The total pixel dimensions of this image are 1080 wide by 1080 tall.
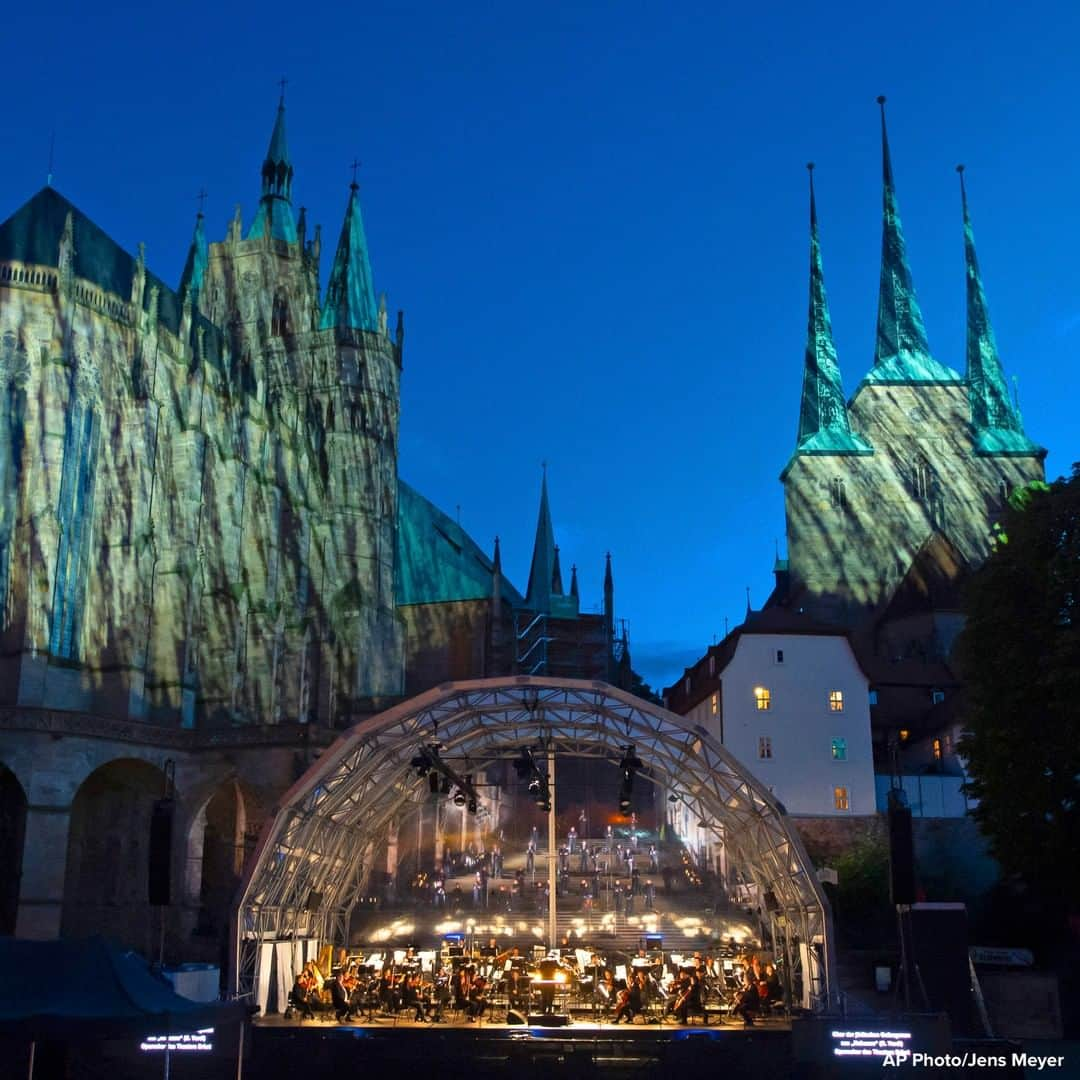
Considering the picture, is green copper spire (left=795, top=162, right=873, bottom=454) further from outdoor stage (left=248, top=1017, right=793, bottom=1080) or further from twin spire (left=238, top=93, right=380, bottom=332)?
outdoor stage (left=248, top=1017, right=793, bottom=1080)

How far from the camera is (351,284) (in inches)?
2470

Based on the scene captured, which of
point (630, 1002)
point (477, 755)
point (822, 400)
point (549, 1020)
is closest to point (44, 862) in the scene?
point (477, 755)

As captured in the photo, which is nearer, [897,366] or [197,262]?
[197,262]

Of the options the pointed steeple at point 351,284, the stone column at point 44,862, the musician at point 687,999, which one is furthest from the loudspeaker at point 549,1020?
the pointed steeple at point 351,284

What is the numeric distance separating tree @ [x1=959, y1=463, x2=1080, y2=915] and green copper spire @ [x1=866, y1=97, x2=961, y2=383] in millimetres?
46678

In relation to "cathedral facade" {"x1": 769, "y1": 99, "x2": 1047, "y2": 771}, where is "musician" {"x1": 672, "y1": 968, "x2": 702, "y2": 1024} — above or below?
below

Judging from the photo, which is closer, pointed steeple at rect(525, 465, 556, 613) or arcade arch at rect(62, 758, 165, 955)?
arcade arch at rect(62, 758, 165, 955)

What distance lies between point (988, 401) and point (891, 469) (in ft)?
24.7

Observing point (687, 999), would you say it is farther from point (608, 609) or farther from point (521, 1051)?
point (608, 609)

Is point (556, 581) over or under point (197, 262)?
under

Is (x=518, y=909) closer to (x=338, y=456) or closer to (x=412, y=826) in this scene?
(x=412, y=826)

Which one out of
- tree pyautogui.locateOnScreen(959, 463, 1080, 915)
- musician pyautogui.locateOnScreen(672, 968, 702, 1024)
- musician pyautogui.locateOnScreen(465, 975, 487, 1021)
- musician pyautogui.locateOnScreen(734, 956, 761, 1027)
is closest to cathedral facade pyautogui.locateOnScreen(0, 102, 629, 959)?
musician pyautogui.locateOnScreen(465, 975, 487, 1021)

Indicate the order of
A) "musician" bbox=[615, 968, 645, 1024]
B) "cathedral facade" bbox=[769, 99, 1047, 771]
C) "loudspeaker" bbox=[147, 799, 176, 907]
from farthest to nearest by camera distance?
"cathedral facade" bbox=[769, 99, 1047, 771] → "loudspeaker" bbox=[147, 799, 176, 907] → "musician" bbox=[615, 968, 645, 1024]

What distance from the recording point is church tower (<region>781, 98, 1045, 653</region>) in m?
69.3
